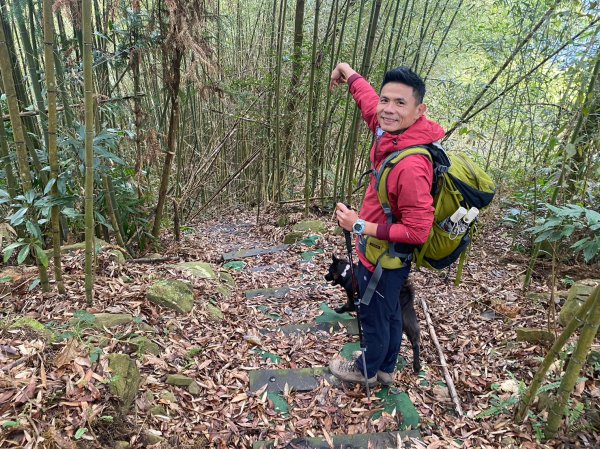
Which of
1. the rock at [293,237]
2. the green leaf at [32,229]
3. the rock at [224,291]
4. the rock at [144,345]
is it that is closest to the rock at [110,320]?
the rock at [144,345]

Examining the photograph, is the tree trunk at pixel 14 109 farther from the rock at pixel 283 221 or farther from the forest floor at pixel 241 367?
the rock at pixel 283 221

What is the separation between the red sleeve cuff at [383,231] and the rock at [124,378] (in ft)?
4.09

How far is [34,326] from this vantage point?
188cm

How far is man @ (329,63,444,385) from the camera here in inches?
63.2

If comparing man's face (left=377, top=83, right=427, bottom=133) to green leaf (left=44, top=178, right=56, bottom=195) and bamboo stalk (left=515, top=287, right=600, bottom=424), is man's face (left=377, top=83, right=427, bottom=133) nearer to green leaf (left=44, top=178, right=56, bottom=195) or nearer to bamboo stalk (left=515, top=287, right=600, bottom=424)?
bamboo stalk (left=515, top=287, right=600, bottom=424)

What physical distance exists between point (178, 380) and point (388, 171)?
1.43 metres

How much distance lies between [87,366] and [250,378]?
0.83 m

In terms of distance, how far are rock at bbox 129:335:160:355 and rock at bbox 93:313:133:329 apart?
0.14 meters

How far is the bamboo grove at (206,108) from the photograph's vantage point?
2129 millimetres

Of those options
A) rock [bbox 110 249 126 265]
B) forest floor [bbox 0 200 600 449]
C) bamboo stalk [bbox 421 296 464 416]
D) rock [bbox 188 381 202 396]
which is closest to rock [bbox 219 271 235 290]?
forest floor [bbox 0 200 600 449]

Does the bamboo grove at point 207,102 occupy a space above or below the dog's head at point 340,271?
above

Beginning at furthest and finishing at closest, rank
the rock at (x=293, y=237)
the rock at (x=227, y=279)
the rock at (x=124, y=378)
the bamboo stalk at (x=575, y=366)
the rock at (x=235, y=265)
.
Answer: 1. the rock at (x=293, y=237)
2. the rock at (x=235, y=265)
3. the rock at (x=227, y=279)
4. the rock at (x=124, y=378)
5. the bamboo stalk at (x=575, y=366)

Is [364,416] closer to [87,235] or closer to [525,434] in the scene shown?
[525,434]

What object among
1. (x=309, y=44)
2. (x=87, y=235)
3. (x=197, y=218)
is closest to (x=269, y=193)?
(x=197, y=218)
